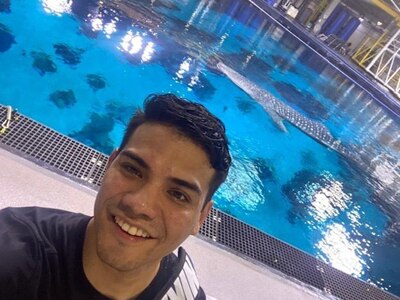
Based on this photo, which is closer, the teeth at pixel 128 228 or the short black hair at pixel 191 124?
the teeth at pixel 128 228

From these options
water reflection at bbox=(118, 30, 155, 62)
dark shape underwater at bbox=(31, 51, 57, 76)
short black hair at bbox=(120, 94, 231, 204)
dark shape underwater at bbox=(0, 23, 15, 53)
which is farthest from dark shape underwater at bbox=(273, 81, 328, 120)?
short black hair at bbox=(120, 94, 231, 204)

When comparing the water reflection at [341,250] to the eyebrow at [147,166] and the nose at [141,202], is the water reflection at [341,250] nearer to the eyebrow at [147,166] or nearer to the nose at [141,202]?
the eyebrow at [147,166]

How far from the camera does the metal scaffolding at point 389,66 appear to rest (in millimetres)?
16983

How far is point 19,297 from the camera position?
106 cm

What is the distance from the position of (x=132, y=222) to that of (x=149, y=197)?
105 millimetres

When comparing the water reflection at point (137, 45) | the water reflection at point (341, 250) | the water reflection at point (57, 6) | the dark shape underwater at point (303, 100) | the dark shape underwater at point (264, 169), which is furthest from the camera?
the dark shape underwater at point (303, 100)

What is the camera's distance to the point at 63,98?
5.84 m

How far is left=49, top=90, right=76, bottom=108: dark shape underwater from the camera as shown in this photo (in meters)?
5.70

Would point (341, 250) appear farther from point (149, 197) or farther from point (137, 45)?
point (137, 45)

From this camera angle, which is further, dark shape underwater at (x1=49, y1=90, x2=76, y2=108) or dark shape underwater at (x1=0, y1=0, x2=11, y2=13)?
dark shape underwater at (x1=0, y1=0, x2=11, y2=13)

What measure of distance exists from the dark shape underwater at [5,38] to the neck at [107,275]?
6.25 m

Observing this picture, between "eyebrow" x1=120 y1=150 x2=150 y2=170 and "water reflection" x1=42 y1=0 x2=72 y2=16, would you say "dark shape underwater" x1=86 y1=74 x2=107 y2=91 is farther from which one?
"eyebrow" x1=120 y1=150 x2=150 y2=170

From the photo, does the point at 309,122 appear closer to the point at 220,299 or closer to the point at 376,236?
the point at 376,236

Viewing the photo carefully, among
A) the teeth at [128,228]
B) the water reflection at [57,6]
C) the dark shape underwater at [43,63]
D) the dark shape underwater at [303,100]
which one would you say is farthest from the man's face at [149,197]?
the dark shape underwater at [303,100]
